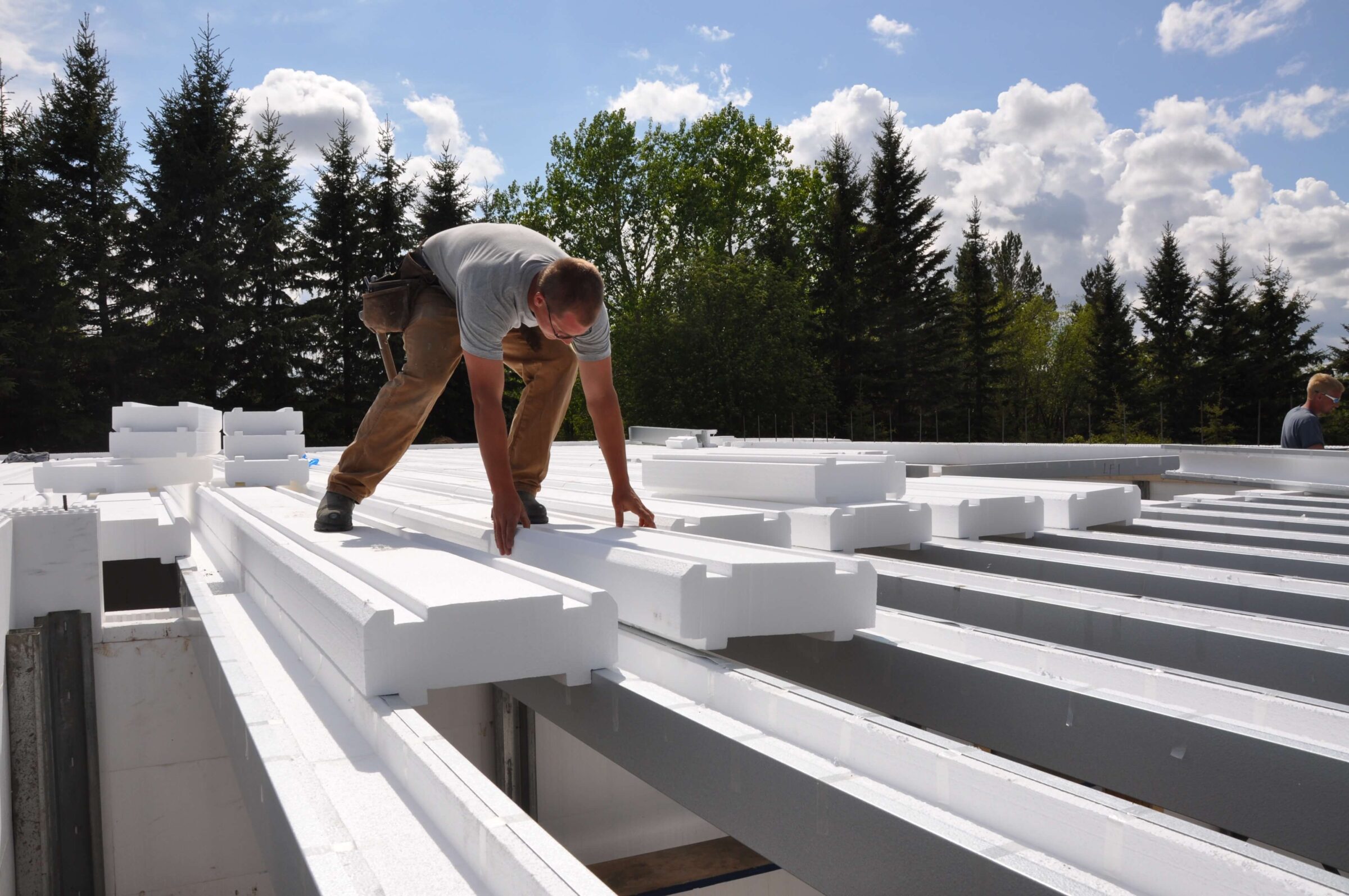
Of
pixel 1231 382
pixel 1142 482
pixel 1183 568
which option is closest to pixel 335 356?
pixel 1142 482

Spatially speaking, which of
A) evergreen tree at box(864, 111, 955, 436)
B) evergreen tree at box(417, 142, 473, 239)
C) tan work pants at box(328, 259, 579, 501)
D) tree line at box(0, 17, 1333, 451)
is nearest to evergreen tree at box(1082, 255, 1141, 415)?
tree line at box(0, 17, 1333, 451)

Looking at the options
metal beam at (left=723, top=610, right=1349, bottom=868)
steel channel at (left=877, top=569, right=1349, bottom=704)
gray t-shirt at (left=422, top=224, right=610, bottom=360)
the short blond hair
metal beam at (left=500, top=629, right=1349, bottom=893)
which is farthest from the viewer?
the short blond hair

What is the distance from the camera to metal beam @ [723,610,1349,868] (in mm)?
1117

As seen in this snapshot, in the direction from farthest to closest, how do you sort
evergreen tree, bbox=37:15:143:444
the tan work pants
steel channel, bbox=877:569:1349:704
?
1. evergreen tree, bbox=37:15:143:444
2. the tan work pants
3. steel channel, bbox=877:569:1349:704

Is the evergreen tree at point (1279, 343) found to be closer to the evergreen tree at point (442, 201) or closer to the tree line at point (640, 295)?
the tree line at point (640, 295)

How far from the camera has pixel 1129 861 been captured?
0.93m

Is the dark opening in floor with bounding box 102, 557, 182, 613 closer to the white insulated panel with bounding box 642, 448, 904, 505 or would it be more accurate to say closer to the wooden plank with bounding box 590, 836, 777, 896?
the white insulated panel with bounding box 642, 448, 904, 505

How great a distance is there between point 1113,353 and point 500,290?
2891 centimetres

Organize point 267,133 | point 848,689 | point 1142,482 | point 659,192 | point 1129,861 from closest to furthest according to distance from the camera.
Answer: point 1129,861 < point 848,689 < point 1142,482 < point 267,133 < point 659,192

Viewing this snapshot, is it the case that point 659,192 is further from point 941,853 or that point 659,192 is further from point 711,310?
point 941,853

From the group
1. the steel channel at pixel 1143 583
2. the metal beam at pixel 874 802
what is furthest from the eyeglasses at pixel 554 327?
the steel channel at pixel 1143 583

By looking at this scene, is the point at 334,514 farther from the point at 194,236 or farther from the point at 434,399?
the point at 194,236

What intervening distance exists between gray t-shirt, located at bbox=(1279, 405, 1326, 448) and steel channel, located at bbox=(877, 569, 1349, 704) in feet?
17.4

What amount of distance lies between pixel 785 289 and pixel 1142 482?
20.0m
